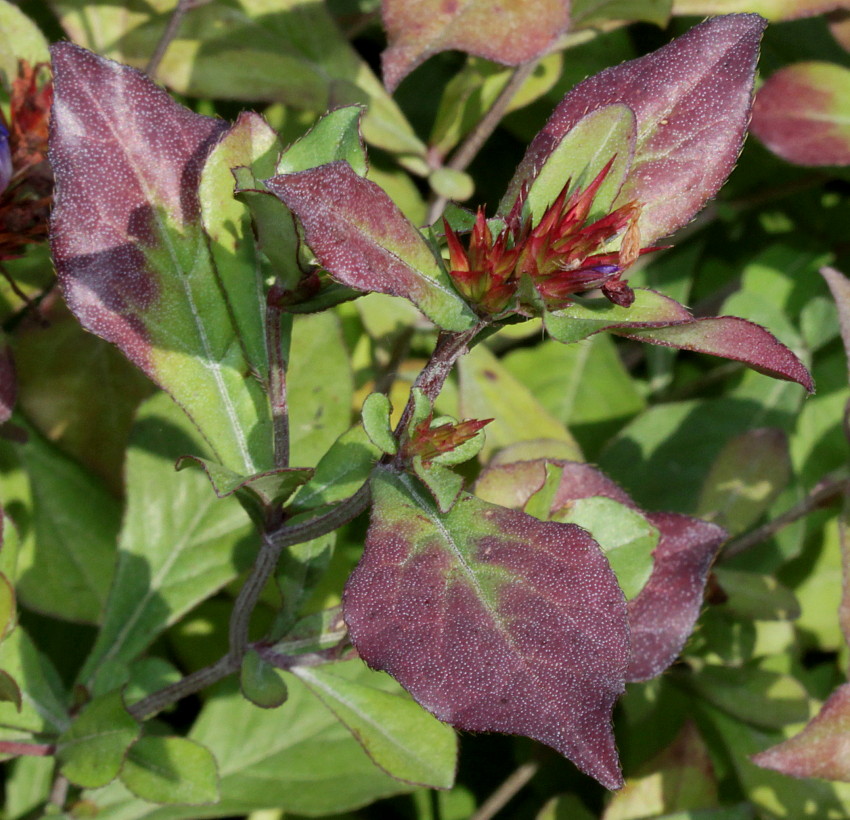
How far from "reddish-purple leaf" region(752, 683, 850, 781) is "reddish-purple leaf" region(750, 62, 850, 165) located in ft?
3.20

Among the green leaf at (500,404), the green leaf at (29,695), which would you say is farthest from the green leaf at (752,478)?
the green leaf at (29,695)

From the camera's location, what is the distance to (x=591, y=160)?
0.82 metres

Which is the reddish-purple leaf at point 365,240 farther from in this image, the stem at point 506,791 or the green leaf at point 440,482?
the stem at point 506,791

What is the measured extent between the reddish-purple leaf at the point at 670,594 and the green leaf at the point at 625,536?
7cm

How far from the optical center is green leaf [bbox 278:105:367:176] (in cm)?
80

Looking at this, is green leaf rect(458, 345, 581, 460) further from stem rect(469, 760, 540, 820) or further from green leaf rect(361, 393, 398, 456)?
green leaf rect(361, 393, 398, 456)

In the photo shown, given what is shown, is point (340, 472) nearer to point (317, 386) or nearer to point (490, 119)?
point (317, 386)

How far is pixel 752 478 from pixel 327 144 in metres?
1.08

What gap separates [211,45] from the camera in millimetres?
1602

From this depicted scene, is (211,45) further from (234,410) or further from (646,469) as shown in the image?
(646,469)

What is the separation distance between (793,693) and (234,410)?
1.02 meters

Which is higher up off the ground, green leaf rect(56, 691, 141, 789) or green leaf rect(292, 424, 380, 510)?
green leaf rect(292, 424, 380, 510)

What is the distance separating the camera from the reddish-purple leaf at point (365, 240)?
688 mm

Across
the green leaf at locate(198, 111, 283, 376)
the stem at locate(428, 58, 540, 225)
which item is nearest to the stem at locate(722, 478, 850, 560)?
A: the stem at locate(428, 58, 540, 225)
